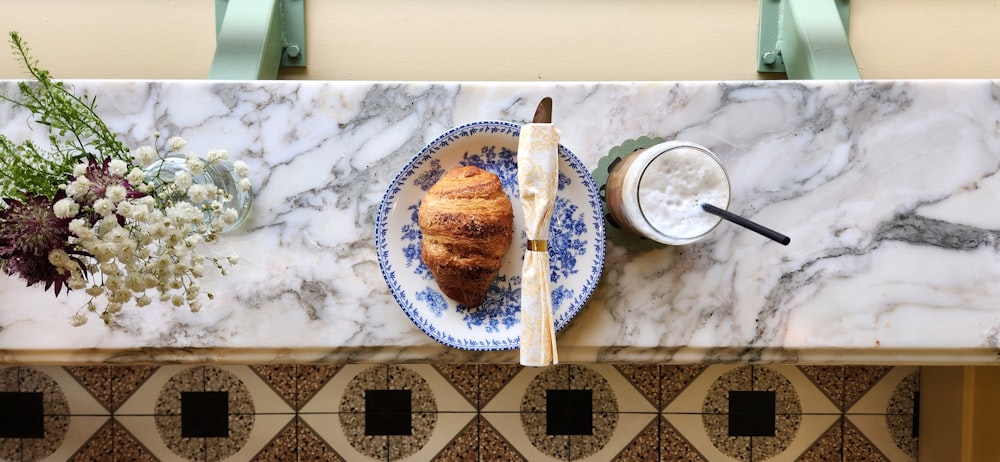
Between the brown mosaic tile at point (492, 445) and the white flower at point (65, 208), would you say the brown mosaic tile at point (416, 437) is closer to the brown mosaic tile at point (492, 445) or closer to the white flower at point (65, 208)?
the brown mosaic tile at point (492, 445)

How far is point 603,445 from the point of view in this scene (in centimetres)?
119

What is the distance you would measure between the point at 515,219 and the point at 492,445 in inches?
20.5

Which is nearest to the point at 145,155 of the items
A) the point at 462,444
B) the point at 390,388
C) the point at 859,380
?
the point at 390,388

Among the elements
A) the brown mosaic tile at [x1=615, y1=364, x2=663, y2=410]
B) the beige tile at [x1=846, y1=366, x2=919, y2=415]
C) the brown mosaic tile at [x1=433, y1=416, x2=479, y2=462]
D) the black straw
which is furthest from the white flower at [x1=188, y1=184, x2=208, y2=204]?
the beige tile at [x1=846, y1=366, x2=919, y2=415]

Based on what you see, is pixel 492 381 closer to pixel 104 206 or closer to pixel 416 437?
pixel 416 437

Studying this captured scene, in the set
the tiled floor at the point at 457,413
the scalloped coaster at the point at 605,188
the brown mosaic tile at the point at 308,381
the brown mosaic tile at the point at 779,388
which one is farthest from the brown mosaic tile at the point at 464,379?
the brown mosaic tile at the point at 779,388

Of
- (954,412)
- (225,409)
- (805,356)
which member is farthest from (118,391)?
(954,412)

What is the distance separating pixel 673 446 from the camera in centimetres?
119

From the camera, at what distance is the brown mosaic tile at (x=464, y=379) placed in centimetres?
117

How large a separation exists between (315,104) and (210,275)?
307mm

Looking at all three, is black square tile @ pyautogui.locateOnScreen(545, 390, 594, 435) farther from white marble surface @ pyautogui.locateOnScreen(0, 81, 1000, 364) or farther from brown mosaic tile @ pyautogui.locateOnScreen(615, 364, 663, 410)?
white marble surface @ pyautogui.locateOnScreen(0, 81, 1000, 364)

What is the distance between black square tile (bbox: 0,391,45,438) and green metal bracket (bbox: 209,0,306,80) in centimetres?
76

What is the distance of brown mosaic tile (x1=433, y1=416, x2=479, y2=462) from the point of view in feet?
3.87

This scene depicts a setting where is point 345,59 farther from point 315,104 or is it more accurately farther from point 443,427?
point 443,427
